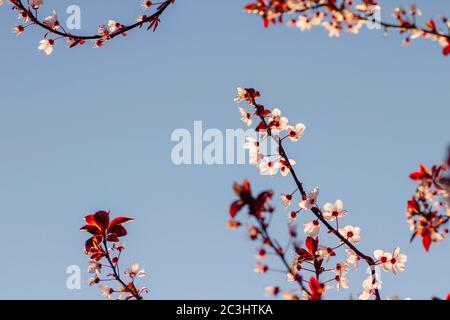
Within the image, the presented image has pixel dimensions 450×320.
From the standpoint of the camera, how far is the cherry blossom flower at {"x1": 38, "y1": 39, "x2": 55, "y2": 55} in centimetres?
509

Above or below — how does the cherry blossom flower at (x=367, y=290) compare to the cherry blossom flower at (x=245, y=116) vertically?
below

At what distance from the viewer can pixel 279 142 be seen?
168 inches

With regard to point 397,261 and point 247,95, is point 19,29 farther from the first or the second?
point 397,261

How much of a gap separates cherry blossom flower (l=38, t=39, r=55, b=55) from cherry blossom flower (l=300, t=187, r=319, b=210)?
292 cm

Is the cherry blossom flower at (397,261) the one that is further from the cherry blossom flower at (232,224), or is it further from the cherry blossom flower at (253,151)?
the cherry blossom flower at (232,224)

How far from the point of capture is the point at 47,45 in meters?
5.11

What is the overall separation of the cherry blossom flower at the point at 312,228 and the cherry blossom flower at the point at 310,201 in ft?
0.40

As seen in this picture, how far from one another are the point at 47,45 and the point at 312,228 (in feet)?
10.3

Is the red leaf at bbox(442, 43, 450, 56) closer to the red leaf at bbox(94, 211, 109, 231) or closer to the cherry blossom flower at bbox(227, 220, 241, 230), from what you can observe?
the cherry blossom flower at bbox(227, 220, 241, 230)

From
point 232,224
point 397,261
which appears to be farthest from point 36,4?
point 397,261

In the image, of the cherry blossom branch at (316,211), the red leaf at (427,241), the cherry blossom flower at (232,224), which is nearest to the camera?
the cherry blossom flower at (232,224)

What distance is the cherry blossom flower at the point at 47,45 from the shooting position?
509cm

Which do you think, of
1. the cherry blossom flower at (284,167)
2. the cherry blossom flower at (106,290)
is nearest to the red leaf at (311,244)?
the cherry blossom flower at (284,167)
